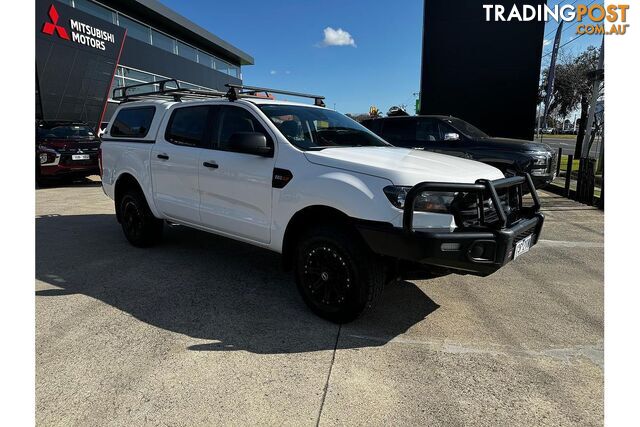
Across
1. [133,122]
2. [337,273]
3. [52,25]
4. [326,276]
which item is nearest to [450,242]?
[337,273]

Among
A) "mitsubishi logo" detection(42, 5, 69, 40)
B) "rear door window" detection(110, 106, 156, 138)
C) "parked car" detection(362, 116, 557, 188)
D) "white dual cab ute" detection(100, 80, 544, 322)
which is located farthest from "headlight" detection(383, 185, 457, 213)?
"mitsubishi logo" detection(42, 5, 69, 40)

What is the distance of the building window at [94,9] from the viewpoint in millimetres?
19266

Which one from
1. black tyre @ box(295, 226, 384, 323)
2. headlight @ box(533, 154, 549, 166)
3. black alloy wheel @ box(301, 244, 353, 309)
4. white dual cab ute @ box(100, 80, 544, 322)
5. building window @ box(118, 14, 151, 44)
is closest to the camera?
white dual cab ute @ box(100, 80, 544, 322)

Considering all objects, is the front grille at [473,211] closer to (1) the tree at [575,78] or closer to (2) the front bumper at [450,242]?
(2) the front bumper at [450,242]

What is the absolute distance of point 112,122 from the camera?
5551 millimetres

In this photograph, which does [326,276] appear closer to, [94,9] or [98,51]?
[98,51]

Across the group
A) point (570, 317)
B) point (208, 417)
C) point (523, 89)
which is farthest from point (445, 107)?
point (208, 417)

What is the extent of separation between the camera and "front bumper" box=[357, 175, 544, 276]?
2689 millimetres

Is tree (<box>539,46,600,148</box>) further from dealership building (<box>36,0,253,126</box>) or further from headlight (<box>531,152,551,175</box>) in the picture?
dealership building (<box>36,0,253,126</box>)

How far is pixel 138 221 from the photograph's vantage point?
525cm

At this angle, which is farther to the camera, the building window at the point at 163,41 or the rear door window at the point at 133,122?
the building window at the point at 163,41

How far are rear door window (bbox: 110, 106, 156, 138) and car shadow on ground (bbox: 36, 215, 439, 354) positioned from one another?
4.87 ft

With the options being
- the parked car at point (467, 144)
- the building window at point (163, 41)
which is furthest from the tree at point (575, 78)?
the building window at point (163, 41)

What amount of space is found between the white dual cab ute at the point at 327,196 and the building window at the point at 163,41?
950 inches
